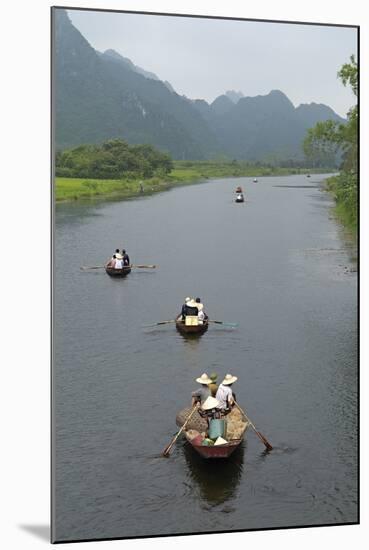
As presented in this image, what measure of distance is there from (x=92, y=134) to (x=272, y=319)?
360 cm

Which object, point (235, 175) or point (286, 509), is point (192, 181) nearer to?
point (235, 175)

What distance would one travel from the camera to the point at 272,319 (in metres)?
11.9

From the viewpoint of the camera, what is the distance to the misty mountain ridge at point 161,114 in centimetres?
909

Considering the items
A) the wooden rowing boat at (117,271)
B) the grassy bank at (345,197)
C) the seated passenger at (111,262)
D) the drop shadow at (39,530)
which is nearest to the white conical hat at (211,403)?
the drop shadow at (39,530)

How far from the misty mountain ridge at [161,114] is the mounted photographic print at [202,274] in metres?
0.03

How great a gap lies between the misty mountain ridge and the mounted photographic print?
3 cm

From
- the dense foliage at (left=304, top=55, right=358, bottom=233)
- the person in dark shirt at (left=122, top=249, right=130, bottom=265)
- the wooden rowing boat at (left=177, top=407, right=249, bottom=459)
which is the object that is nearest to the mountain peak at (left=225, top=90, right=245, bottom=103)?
the dense foliage at (left=304, top=55, right=358, bottom=233)

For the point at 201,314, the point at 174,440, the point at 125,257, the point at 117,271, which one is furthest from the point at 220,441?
the point at 117,271

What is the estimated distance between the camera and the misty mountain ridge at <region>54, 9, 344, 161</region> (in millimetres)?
9086

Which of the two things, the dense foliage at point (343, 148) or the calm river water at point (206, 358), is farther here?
the dense foliage at point (343, 148)

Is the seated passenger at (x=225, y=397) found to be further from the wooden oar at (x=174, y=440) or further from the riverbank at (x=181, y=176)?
the riverbank at (x=181, y=176)

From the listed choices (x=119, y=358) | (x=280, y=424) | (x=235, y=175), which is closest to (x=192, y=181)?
(x=235, y=175)

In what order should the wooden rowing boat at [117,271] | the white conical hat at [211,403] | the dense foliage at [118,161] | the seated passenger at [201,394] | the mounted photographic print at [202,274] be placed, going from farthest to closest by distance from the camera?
the wooden rowing boat at [117,271], the dense foliage at [118,161], the seated passenger at [201,394], the white conical hat at [211,403], the mounted photographic print at [202,274]

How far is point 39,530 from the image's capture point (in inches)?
325
